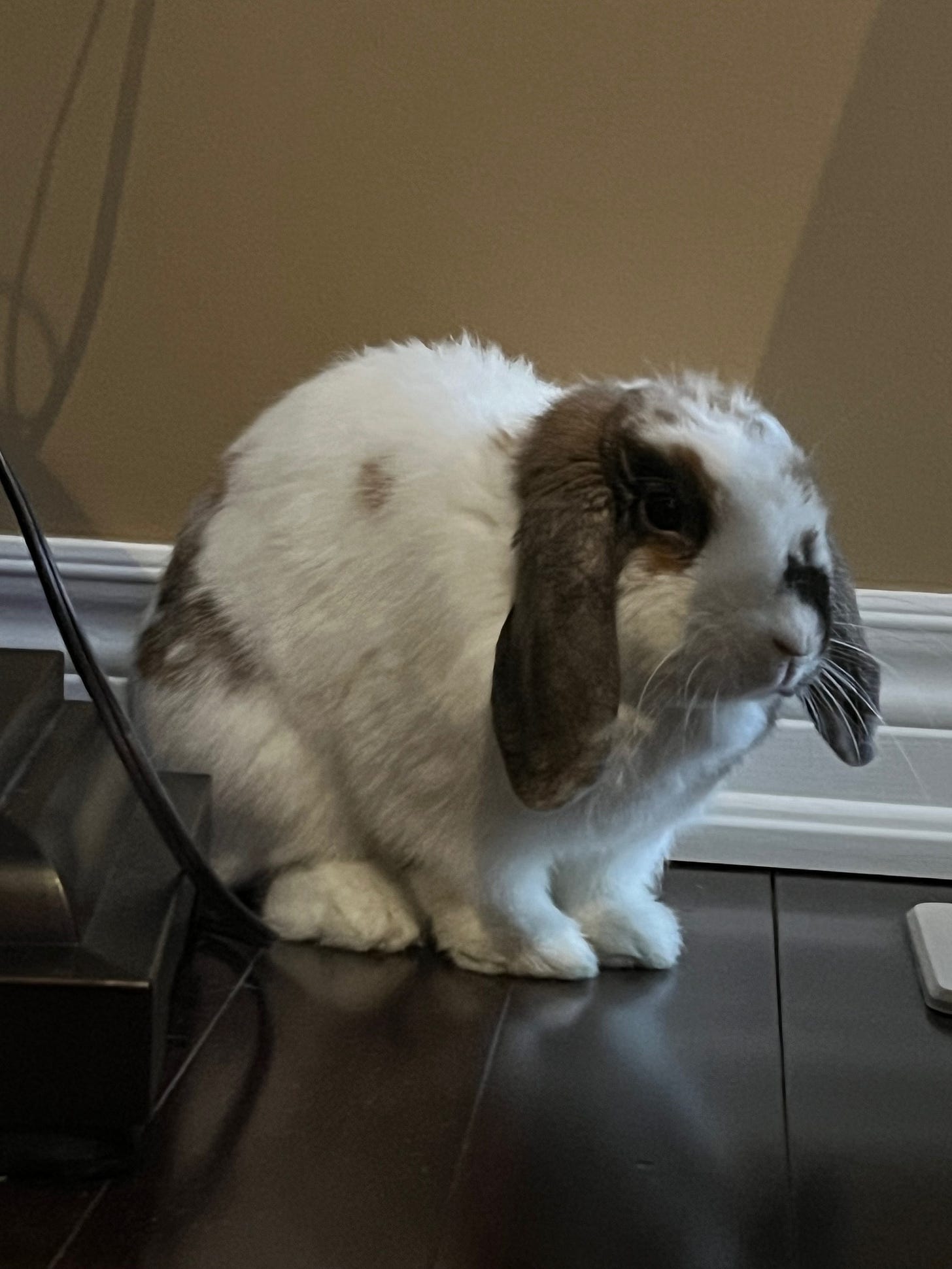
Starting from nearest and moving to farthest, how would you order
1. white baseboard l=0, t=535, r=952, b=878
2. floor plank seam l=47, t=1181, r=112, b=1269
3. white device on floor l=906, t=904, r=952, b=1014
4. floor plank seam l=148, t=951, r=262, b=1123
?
floor plank seam l=47, t=1181, r=112, b=1269, floor plank seam l=148, t=951, r=262, b=1123, white device on floor l=906, t=904, r=952, b=1014, white baseboard l=0, t=535, r=952, b=878

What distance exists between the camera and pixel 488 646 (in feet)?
3.69

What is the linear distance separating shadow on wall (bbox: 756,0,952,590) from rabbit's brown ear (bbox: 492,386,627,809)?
0.49 metres

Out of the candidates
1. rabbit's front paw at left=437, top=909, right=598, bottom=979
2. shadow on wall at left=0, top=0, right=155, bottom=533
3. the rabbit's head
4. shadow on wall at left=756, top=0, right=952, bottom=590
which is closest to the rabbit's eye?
the rabbit's head

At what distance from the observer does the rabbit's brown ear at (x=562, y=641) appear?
3.40 ft

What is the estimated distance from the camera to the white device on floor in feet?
4.14

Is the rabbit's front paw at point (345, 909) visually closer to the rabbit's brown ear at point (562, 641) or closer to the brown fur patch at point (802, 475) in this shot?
the rabbit's brown ear at point (562, 641)

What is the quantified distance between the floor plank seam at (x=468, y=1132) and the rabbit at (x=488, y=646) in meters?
0.08

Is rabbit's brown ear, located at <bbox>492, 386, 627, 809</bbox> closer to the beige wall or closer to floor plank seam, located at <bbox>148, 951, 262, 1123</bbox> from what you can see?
floor plank seam, located at <bbox>148, 951, 262, 1123</bbox>

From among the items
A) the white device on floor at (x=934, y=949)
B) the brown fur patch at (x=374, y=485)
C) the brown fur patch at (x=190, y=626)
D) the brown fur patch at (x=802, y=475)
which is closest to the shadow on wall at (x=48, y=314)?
the brown fur patch at (x=190, y=626)

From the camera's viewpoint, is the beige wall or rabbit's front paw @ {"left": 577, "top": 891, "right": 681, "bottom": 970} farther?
the beige wall

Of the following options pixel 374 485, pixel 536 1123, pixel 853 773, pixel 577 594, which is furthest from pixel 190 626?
pixel 853 773

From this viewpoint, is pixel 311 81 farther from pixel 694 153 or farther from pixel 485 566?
pixel 485 566

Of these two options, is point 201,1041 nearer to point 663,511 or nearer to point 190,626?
point 190,626

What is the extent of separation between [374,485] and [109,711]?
29 centimetres
